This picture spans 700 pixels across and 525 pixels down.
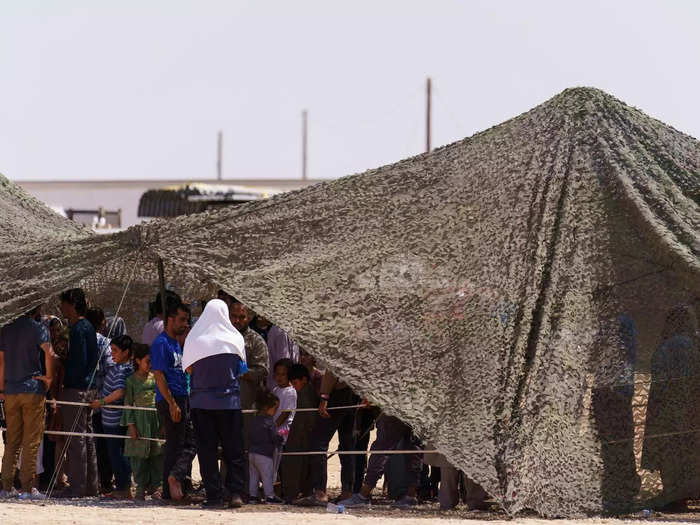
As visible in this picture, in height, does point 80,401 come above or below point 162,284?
below

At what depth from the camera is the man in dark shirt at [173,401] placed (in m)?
10.4

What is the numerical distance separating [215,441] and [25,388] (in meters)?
1.79

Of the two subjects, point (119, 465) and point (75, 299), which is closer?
point (119, 465)

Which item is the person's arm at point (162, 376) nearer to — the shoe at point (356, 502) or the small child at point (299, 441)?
the small child at point (299, 441)

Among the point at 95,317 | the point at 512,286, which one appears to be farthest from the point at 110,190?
the point at 512,286

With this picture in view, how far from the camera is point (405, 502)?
10.9 m

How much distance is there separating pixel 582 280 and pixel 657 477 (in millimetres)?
1460

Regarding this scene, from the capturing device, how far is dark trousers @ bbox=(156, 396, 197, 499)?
10.5 meters

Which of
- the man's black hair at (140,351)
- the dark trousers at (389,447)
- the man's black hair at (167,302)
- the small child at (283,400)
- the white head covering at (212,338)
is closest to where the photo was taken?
the white head covering at (212,338)

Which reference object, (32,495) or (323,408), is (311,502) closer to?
(323,408)

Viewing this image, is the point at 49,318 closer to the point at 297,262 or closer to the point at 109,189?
the point at 297,262

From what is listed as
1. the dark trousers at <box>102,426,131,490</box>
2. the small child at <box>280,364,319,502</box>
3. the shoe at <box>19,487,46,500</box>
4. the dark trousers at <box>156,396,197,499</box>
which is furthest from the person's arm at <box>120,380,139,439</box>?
the small child at <box>280,364,319,502</box>

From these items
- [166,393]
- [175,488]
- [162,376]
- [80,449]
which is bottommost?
[175,488]

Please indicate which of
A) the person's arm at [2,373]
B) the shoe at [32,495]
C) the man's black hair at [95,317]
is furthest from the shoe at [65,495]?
the man's black hair at [95,317]
